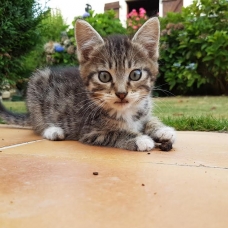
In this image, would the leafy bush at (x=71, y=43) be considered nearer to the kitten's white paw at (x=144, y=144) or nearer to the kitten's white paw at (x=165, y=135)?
the kitten's white paw at (x=165, y=135)

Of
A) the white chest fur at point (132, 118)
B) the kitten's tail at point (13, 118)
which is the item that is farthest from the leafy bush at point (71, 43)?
the white chest fur at point (132, 118)

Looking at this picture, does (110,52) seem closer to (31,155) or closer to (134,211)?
(31,155)

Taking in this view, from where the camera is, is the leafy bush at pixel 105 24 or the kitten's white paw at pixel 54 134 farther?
the leafy bush at pixel 105 24

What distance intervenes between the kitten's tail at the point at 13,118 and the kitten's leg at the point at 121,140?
863mm

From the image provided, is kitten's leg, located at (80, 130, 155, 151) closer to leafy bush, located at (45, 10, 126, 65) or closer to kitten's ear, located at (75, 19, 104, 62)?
kitten's ear, located at (75, 19, 104, 62)

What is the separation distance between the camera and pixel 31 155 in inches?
66.4

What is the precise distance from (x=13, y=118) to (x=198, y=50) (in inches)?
181

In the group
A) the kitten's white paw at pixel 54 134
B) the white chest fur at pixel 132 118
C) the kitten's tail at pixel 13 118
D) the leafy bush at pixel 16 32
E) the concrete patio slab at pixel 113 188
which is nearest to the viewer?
the concrete patio slab at pixel 113 188

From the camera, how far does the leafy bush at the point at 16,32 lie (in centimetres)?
343

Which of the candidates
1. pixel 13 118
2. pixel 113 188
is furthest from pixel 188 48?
pixel 113 188

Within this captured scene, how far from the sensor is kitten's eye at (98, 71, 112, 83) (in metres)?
2.09

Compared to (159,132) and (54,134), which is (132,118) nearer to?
→ (159,132)

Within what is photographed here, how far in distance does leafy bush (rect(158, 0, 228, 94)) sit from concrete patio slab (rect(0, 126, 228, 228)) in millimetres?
4770

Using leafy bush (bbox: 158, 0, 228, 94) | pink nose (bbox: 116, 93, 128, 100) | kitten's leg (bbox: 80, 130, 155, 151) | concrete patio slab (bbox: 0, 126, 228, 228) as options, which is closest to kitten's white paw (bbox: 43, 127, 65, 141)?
kitten's leg (bbox: 80, 130, 155, 151)
